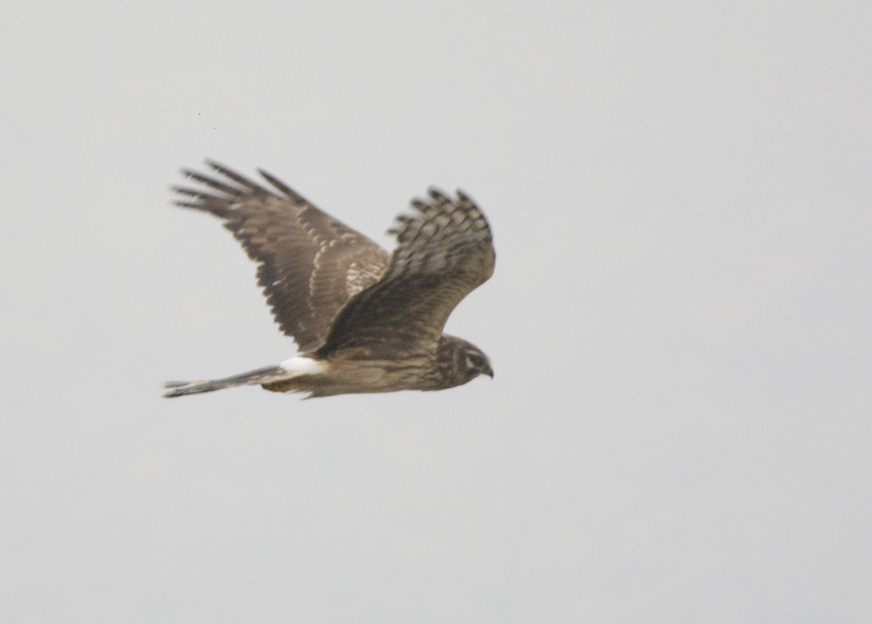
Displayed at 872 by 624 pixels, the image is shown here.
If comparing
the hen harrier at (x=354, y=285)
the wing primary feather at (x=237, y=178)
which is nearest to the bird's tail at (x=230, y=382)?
the hen harrier at (x=354, y=285)

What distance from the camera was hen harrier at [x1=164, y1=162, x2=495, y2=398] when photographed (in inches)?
292

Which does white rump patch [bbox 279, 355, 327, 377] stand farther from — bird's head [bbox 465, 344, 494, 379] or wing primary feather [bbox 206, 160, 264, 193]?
wing primary feather [bbox 206, 160, 264, 193]

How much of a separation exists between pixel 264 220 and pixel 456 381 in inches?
84.6

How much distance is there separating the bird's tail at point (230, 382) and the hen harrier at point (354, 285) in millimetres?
11

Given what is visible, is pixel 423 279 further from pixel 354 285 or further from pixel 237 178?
pixel 237 178

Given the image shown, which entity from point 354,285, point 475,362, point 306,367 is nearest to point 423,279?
point 306,367

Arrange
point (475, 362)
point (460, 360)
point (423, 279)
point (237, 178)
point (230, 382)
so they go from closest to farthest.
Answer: point (423, 279) < point (230, 382) < point (460, 360) < point (475, 362) < point (237, 178)

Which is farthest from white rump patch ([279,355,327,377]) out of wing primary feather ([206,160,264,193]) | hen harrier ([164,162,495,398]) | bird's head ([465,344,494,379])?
wing primary feather ([206,160,264,193])

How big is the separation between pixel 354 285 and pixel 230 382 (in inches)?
63.6

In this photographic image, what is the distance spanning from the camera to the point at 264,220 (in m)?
10.0

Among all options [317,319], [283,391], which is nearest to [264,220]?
[317,319]

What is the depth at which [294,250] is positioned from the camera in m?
9.82

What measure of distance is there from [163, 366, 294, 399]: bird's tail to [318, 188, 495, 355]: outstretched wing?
319 mm

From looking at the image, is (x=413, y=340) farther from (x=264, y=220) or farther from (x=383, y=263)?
(x=264, y=220)
